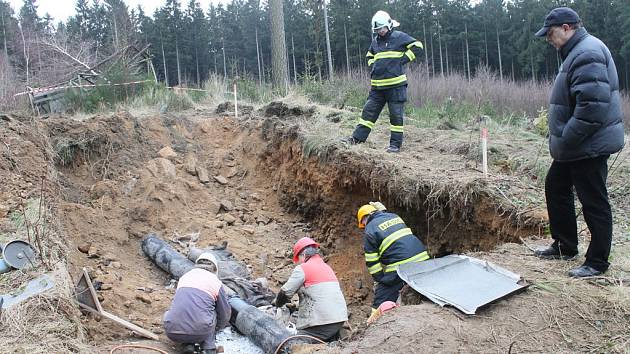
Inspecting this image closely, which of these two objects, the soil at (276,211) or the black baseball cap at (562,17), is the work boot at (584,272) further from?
the black baseball cap at (562,17)

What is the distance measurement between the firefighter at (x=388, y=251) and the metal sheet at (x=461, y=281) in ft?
2.40

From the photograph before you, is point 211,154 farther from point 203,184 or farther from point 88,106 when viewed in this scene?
point 88,106

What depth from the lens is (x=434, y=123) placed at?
10508mm

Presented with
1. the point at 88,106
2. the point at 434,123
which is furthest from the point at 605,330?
the point at 88,106

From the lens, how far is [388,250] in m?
5.71

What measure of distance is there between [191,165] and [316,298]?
517 centimetres

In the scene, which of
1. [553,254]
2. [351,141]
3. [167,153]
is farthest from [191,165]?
[553,254]

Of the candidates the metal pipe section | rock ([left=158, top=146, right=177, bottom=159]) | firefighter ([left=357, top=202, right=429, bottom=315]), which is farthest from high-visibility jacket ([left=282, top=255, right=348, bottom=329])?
rock ([left=158, top=146, right=177, bottom=159])

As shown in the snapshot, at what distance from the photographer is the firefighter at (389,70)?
7594 mm

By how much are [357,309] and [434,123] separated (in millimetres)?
4877

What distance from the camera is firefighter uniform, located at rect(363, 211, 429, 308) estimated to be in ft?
18.5

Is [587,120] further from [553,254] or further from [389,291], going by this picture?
[389,291]

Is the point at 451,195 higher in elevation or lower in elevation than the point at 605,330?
higher

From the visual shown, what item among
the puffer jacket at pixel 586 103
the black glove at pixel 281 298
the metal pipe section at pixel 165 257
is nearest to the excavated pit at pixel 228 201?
the metal pipe section at pixel 165 257
